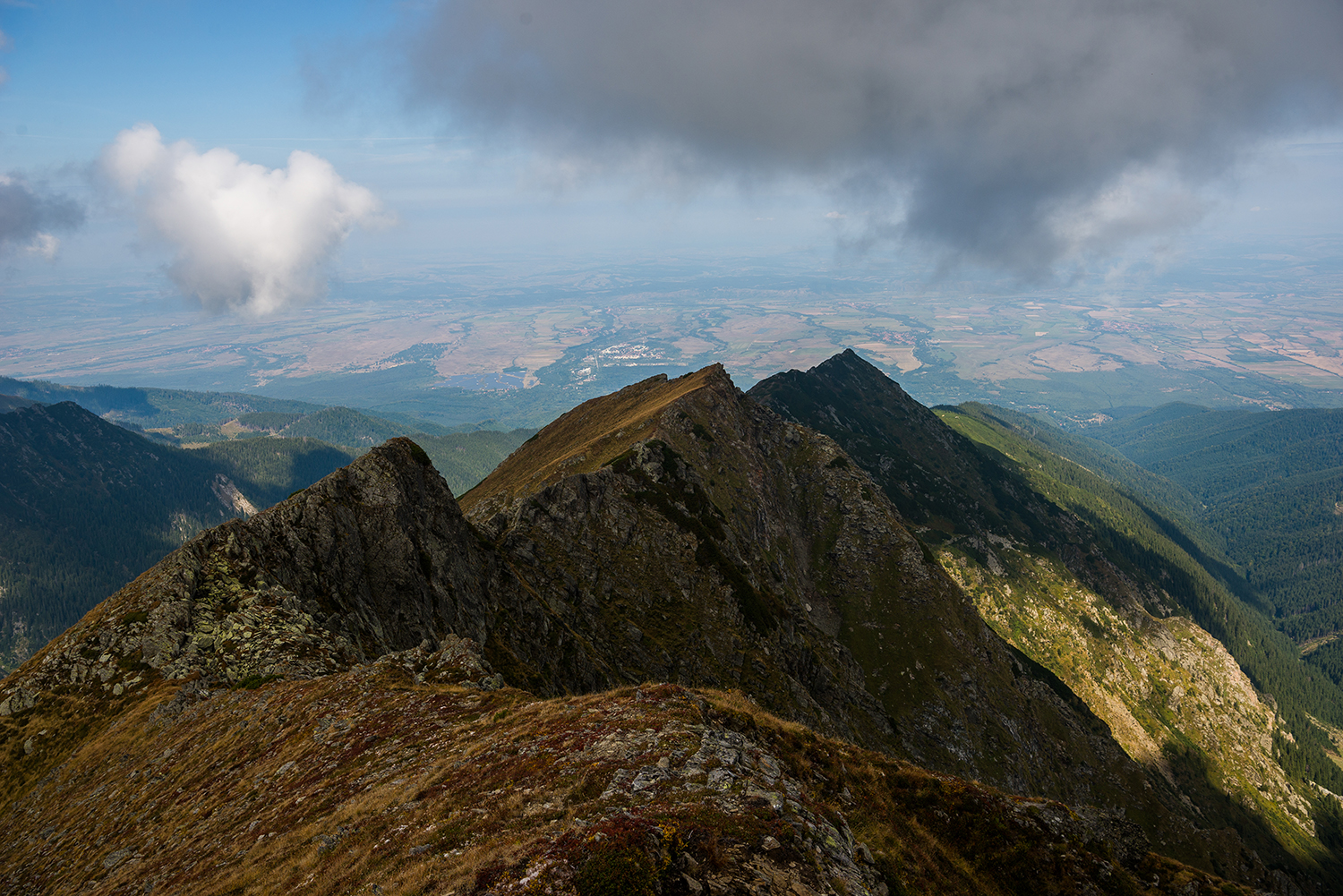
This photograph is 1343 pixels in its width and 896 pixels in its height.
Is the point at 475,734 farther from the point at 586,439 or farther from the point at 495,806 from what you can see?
the point at 586,439

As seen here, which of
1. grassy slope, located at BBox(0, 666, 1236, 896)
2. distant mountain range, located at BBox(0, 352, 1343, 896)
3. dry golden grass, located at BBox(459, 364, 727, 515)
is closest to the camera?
grassy slope, located at BBox(0, 666, 1236, 896)

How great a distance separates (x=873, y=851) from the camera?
65.8ft

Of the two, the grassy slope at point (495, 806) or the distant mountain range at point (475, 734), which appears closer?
the grassy slope at point (495, 806)

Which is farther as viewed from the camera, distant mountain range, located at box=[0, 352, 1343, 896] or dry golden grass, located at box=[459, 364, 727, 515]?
dry golden grass, located at box=[459, 364, 727, 515]

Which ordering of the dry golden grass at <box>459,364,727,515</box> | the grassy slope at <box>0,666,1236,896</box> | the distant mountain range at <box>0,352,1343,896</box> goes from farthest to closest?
1. the dry golden grass at <box>459,364,727,515</box>
2. the distant mountain range at <box>0,352,1343,896</box>
3. the grassy slope at <box>0,666,1236,896</box>

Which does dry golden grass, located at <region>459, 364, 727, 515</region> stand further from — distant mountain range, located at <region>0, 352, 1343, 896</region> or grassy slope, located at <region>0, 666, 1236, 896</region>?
grassy slope, located at <region>0, 666, 1236, 896</region>

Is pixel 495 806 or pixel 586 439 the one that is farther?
pixel 586 439

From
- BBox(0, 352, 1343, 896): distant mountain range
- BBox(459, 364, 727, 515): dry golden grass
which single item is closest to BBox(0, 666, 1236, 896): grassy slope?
BBox(0, 352, 1343, 896): distant mountain range

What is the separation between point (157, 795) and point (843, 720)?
87309 mm

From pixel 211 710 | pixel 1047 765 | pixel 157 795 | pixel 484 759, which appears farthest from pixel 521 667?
pixel 1047 765

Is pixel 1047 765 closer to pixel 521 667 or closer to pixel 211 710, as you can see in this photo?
pixel 521 667

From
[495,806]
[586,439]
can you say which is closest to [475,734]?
[495,806]

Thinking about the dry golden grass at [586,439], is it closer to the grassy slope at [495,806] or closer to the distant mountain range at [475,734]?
the distant mountain range at [475,734]

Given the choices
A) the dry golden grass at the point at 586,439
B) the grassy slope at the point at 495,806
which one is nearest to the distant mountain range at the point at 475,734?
the grassy slope at the point at 495,806
